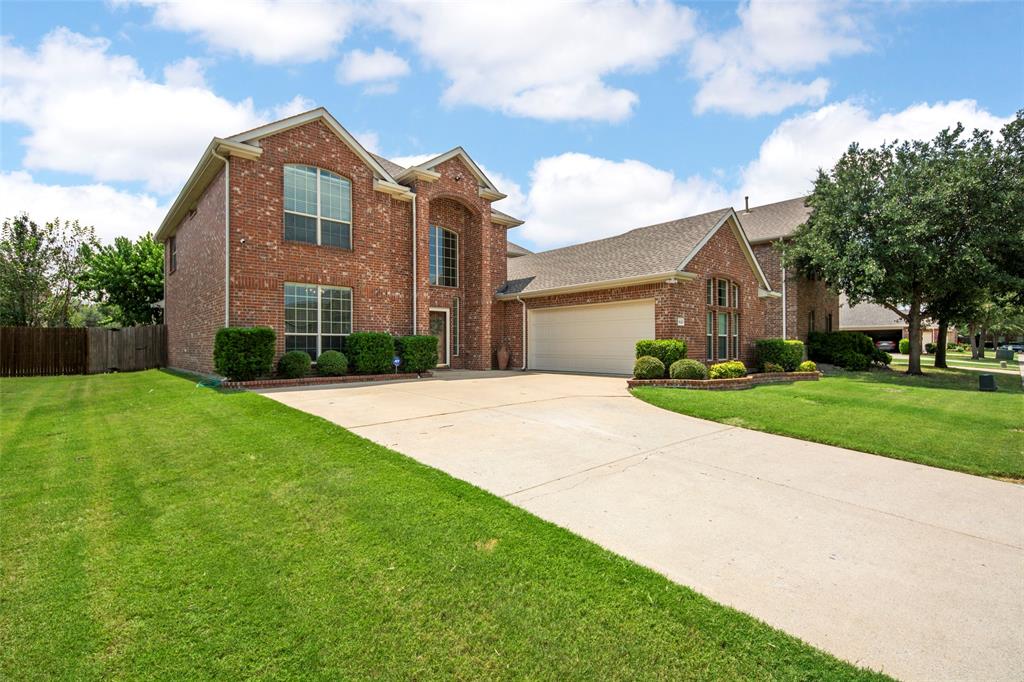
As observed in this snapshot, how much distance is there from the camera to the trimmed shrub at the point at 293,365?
12469mm

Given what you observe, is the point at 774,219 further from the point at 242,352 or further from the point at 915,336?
the point at 242,352

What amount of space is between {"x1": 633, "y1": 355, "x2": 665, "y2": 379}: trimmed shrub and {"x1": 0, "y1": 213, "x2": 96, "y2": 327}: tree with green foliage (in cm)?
3158

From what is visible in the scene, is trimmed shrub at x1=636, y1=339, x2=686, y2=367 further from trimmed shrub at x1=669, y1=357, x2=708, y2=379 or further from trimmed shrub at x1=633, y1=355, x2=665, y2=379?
trimmed shrub at x1=633, y1=355, x2=665, y2=379

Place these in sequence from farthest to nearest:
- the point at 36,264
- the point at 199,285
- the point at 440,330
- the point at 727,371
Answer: the point at 36,264 → the point at 440,330 → the point at 199,285 → the point at 727,371

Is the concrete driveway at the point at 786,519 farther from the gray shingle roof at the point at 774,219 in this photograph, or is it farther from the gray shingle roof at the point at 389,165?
the gray shingle roof at the point at 774,219

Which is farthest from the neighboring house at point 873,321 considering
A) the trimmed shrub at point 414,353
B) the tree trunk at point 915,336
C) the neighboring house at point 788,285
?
the trimmed shrub at point 414,353

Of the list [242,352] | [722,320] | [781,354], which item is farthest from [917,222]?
[242,352]

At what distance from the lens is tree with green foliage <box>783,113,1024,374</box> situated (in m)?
15.9

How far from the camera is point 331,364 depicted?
13.1 meters

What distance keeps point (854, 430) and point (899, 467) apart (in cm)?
181

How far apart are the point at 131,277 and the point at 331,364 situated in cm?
1893

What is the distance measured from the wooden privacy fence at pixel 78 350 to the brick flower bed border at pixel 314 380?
10.6m

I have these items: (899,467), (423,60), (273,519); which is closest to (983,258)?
(899,467)

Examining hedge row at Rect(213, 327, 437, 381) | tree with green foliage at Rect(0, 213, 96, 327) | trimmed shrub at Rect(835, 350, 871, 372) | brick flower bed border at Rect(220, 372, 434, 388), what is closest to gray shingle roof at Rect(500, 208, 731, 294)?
hedge row at Rect(213, 327, 437, 381)
